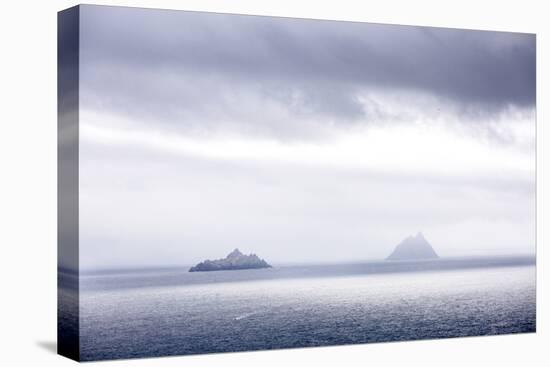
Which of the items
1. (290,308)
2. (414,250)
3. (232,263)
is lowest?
(290,308)

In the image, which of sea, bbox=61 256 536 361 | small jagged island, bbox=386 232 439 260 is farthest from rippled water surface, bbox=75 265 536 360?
small jagged island, bbox=386 232 439 260

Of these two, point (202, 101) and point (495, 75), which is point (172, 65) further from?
point (495, 75)

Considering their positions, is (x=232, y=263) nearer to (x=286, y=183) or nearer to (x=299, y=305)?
(x=299, y=305)

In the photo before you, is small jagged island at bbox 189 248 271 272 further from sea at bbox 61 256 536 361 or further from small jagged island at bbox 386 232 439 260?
small jagged island at bbox 386 232 439 260

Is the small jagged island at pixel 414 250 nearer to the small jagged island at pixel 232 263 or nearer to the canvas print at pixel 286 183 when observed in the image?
the canvas print at pixel 286 183

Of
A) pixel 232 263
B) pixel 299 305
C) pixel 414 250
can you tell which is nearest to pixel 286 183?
pixel 232 263

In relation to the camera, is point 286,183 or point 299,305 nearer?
point 286,183
